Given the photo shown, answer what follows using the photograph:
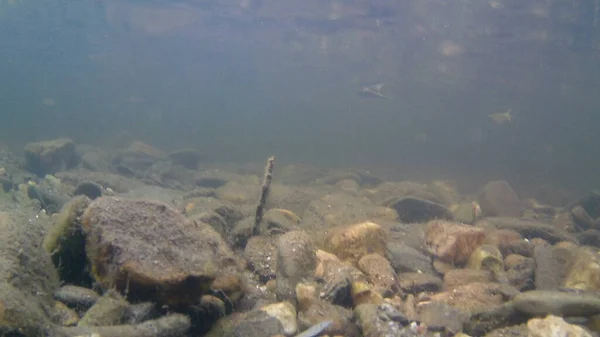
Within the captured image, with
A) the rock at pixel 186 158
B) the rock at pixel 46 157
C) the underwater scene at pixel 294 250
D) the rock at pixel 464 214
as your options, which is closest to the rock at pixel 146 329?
the underwater scene at pixel 294 250

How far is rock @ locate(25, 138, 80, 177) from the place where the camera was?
14414 millimetres

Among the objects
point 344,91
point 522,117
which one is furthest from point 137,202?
point 522,117

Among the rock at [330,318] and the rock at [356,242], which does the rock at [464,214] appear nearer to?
the rock at [356,242]

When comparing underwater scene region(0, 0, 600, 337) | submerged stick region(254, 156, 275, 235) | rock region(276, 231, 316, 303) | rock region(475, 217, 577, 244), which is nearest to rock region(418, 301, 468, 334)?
underwater scene region(0, 0, 600, 337)

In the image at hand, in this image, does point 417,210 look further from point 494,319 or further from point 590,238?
point 494,319

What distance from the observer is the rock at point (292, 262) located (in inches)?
165

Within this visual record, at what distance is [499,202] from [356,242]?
386 inches

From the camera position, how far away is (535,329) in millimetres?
3473

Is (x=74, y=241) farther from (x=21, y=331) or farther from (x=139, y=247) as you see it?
(x=21, y=331)

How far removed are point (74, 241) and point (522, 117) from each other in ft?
286

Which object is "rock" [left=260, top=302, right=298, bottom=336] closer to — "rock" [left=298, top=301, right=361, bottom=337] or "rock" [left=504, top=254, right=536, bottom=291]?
"rock" [left=298, top=301, right=361, bottom=337]

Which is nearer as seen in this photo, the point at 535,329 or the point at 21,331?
the point at 21,331

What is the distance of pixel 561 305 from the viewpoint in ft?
12.1

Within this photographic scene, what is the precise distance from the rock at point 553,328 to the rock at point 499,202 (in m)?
10.3
